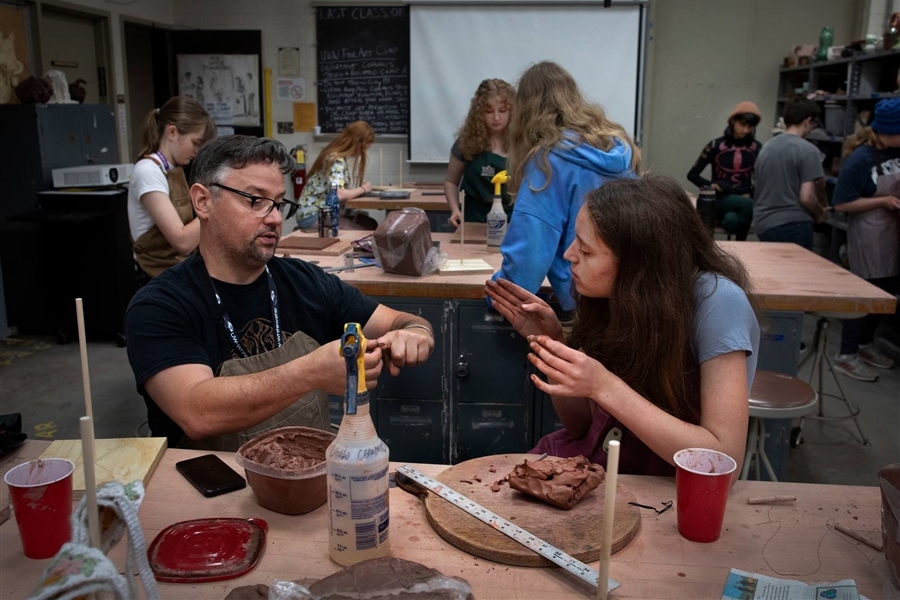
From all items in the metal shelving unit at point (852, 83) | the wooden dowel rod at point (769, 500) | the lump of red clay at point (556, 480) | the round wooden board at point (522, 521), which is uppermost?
the metal shelving unit at point (852, 83)

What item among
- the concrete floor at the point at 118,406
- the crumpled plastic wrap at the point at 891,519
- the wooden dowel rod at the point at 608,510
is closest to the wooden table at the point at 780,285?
the concrete floor at the point at 118,406

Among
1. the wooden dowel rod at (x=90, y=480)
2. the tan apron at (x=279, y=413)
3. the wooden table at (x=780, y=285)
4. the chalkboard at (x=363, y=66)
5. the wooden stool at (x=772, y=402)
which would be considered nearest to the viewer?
the wooden dowel rod at (x=90, y=480)

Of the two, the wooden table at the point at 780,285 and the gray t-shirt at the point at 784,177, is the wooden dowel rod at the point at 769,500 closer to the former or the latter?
the wooden table at the point at 780,285

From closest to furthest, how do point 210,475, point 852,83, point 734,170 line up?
point 210,475 < point 852,83 < point 734,170

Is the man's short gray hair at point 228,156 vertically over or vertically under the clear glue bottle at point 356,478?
over

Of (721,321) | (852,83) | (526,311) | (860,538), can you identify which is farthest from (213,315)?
(852,83)

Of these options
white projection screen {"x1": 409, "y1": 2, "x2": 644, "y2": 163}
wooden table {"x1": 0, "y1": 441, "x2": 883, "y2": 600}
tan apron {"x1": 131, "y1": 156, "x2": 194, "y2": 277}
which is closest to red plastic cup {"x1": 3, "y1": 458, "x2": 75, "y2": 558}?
wooden table {"x1": 0, "y1": 441, "x2": 883, "y2": 600}

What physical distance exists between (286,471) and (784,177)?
461 cm

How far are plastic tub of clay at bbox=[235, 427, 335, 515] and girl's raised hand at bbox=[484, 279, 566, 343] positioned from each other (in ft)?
2.37

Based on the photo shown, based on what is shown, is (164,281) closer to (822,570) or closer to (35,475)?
(35,475)

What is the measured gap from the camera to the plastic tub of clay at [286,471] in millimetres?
1380

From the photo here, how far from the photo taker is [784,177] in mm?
5051

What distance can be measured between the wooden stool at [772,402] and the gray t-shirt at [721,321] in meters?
1.11

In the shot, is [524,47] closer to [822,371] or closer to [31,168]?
[31,168]
